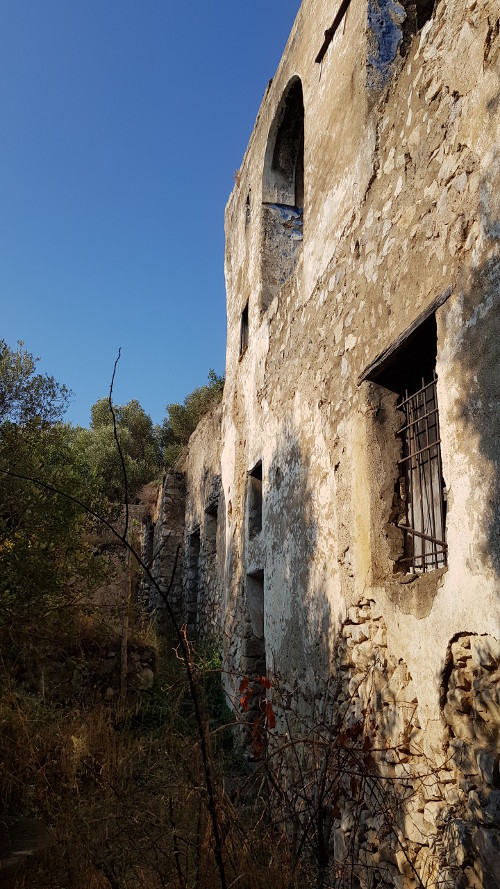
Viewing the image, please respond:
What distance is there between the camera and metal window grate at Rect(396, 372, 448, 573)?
346cm

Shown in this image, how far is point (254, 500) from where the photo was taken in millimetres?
7352

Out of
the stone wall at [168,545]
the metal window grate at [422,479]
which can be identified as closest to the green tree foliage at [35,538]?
the metal window grate at [422,479]

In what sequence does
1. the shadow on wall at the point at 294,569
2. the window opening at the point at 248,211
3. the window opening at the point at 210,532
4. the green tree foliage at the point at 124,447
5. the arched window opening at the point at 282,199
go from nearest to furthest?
the shadow on wall at the point at 294,569
the arched window opening at the point at 282,199
the window opening at the point at 248,211
the window opening at the point at 210,532
the green tree foliage at the point at 124,447

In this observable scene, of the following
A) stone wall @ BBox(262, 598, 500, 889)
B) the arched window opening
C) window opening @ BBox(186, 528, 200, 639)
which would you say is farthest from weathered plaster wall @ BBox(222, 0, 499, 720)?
window opening @ BBox(186, 528, 200, 639)

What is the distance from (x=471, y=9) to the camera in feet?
10.3

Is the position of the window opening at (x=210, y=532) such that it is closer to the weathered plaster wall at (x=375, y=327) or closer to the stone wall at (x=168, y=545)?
the stone wall at (x=168, y=545)

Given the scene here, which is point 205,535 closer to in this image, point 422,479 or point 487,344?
point 422,479

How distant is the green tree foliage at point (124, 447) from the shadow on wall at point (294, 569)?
43.0 feet

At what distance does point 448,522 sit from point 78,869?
2.75 meters

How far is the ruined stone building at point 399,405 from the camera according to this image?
2725 mm

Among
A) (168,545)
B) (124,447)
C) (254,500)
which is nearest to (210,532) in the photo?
(168,545)

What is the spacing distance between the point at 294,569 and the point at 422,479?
190 cm

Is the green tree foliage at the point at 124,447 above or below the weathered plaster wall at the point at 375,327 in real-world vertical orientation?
above

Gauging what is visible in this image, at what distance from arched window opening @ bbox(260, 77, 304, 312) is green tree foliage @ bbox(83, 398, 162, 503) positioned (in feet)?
38.5
